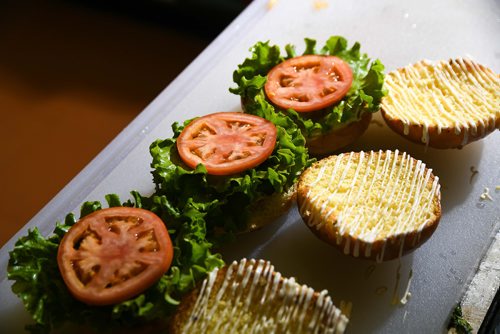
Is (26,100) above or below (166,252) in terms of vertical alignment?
below

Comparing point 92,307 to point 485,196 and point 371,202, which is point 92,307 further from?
point 485,196

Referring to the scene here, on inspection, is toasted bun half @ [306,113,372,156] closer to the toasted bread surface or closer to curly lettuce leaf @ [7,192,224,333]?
the toasted bread surface

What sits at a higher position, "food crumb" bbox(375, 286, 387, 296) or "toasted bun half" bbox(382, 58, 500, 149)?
"toasted bun half" bbox(382, 58, 500, 149)

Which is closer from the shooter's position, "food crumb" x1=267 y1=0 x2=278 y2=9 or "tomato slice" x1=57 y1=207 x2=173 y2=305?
"tomato slice" x1=57 y1=207 x2=173 y2=305

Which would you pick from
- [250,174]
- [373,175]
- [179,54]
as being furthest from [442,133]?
[179,54]

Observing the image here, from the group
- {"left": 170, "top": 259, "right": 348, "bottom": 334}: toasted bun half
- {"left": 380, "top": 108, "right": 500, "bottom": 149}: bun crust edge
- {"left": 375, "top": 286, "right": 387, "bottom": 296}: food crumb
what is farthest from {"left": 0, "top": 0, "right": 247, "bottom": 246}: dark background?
{"left": 375, "top": 286, "right": 387, "bottom": 296}: food crumb

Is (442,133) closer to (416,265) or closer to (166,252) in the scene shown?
(416,265)
